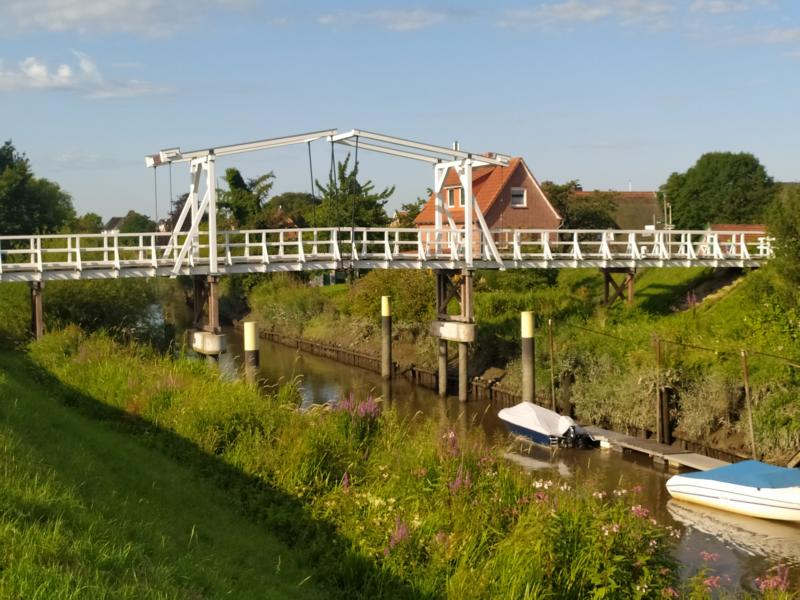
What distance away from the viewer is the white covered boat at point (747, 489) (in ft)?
57.1

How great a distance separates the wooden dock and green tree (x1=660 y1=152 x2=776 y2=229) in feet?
148

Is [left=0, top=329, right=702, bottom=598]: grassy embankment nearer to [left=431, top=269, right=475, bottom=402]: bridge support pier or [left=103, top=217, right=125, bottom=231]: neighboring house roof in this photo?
[left=431, top=269, right=475, bottom=402]: bridge support pier

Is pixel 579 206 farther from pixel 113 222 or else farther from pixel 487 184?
pixel 113 222

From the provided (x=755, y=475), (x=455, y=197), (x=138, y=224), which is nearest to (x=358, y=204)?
(x=455, y=197)

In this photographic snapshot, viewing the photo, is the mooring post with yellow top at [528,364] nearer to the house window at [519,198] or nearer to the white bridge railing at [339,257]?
the white bridge railing at [339,257]

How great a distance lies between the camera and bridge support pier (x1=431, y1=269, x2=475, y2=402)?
30.2 meters

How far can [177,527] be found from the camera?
10.2 metres

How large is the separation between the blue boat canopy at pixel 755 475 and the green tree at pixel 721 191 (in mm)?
49439

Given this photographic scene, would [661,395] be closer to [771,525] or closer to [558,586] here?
[771,525]

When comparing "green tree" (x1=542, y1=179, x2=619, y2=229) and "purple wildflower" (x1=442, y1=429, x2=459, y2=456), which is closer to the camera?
"purple wildflower" (x1=442, y1=429, x2=459, y2=456)

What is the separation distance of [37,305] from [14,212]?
45104mm

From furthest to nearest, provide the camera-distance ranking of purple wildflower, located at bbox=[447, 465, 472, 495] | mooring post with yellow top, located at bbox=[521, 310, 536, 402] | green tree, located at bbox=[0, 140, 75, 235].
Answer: green tree, located at bbox=[0, 140, 75, 235] < mooring post with yellow top, located at bbox=[521, 310, 536, 402] < purple wildflower, located at bbox=[447, 465, 472, 495]

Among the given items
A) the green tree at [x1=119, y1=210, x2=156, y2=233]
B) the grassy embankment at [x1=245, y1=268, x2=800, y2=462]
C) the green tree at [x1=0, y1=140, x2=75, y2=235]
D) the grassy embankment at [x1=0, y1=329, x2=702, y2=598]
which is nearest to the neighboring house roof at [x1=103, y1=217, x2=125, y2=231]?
the green tree at [x1=119, y1=210, x2=156, y2=233]

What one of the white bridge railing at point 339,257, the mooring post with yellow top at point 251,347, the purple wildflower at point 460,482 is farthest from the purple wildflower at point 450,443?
the white bridge railing at point 339,257
